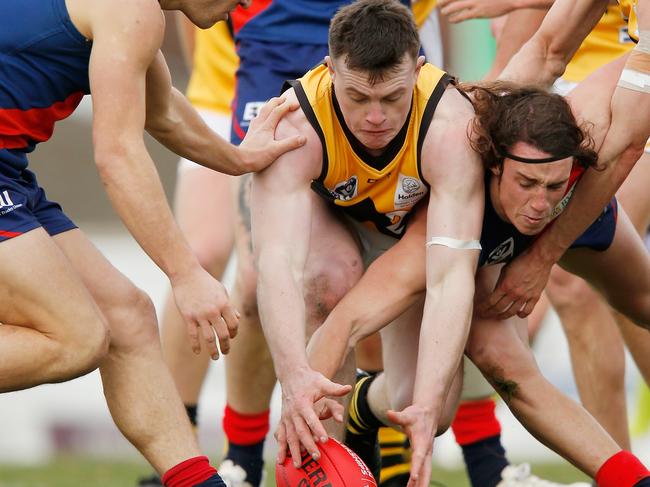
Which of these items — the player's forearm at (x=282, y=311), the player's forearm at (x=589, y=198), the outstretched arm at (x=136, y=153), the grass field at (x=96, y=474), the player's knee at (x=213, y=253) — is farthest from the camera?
the grass field at (x=96, y=474)

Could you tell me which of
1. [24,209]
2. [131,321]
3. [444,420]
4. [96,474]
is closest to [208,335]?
[131,321]

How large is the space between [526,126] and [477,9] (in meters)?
1.00

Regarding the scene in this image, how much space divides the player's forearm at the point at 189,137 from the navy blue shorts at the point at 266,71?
124cm

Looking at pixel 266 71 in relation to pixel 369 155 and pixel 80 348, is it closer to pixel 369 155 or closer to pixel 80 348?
pixel 369 155

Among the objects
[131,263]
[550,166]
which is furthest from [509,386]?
[131,263]

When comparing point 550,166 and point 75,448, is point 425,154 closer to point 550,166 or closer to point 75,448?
point 550,166

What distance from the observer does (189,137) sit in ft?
15.5

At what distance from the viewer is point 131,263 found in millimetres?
11617

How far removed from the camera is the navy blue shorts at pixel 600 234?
4.94 meters

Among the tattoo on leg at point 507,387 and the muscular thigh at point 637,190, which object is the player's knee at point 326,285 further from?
the muscular thigh at point 637,190

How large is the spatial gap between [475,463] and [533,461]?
434cm

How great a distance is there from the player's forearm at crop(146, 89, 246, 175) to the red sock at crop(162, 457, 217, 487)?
3.36ft

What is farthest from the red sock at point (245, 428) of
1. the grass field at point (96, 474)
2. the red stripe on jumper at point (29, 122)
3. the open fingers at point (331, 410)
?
the red stripe on jumper at point (29, 122)

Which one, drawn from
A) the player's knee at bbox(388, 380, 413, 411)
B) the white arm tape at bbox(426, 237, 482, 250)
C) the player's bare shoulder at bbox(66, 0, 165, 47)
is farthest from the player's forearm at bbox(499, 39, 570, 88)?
the player's bare shoulder at bbox(66, 0, 165, 47)
